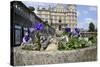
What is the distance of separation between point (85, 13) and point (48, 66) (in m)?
1.00

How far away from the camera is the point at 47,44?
277 centimetres

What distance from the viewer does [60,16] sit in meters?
2.83

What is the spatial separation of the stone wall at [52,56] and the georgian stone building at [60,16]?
1.28 feet

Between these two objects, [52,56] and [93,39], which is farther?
[93,39]

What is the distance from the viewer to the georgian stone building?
274 centimetres

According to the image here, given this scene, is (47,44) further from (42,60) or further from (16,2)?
(16,2)

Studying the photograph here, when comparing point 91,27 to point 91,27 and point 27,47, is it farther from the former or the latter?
point 27,47

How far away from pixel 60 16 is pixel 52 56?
23.8 inches

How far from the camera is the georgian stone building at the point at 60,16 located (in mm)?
2742

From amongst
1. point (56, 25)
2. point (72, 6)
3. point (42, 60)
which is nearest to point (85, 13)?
point (72, 6)

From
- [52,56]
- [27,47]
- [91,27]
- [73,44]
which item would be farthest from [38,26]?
[91,27]

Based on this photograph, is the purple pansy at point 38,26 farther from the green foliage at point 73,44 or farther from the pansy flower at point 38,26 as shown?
the green foliage at point 73,44

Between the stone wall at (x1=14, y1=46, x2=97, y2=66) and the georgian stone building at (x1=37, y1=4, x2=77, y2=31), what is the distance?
39 cm

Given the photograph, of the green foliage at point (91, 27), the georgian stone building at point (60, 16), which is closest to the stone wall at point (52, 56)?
the green foliage at point (91, 27)
